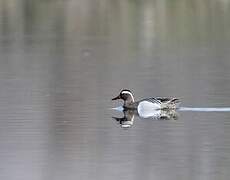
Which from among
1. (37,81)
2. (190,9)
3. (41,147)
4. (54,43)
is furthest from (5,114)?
(190,9)

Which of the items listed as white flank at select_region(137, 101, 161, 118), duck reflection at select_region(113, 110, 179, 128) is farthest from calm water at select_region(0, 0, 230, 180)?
white flank at select_region(137, 101, 161, 118)

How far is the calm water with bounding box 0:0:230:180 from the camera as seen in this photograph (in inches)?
492

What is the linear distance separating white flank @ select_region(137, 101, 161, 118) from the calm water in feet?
1.48

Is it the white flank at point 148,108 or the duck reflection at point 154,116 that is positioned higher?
the white flank at point 148,108

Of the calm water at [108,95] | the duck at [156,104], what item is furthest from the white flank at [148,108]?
the calm water at [108,95]

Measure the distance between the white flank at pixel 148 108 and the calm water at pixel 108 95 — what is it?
0.45 meters

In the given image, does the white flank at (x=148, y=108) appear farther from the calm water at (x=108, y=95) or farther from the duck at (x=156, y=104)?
the calm water at (x=108, y=95)

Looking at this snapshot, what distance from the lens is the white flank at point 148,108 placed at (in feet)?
52.6

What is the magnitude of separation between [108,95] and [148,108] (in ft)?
6.65

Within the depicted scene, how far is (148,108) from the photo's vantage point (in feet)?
52.7

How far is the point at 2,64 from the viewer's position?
79.9ft

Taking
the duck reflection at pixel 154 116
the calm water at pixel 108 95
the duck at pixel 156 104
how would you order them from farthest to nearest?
the duck at pixel 156 104, the duck reflection at pixel 154 116, the calm water at pixel 108 95

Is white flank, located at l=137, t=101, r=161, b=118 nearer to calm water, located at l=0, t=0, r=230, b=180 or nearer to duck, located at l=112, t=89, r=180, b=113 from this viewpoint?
duck, located at l=112, t=89, r=180, b=113

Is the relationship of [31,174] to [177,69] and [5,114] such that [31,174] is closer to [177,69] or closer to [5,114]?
[5,114]
